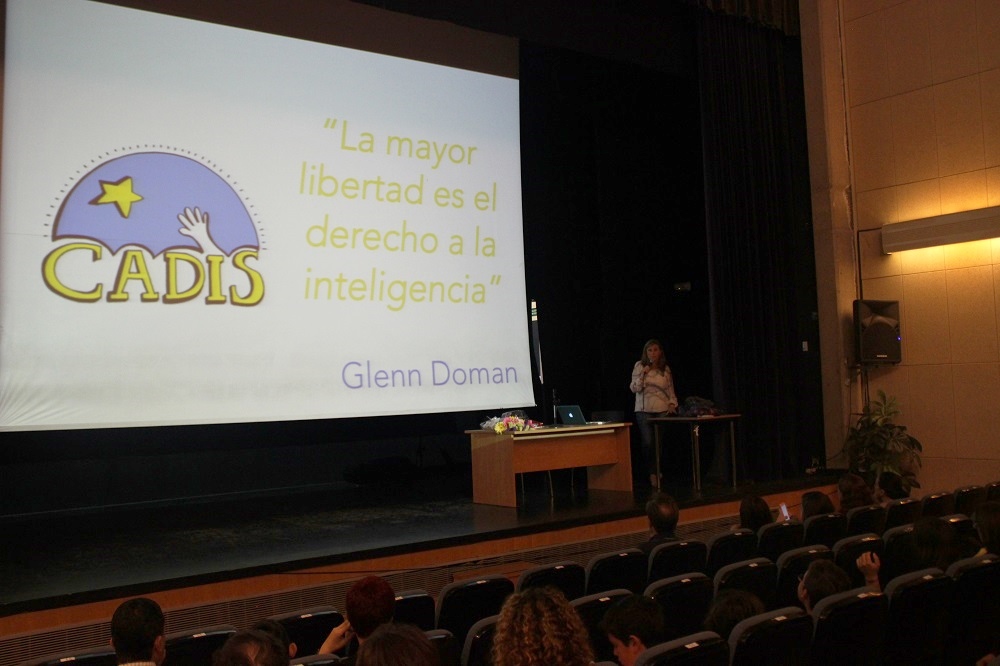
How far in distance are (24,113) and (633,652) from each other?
483 cm

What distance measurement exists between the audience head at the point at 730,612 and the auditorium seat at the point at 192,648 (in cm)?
146

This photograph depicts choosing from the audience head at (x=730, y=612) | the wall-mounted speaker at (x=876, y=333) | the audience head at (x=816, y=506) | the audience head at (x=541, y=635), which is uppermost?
the wall-mounted speaker at (x=876, y=333)

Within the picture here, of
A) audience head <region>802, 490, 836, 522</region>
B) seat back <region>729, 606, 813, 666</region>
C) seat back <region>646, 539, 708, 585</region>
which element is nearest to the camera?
seat back <region>729, 606, 813, 666</region>

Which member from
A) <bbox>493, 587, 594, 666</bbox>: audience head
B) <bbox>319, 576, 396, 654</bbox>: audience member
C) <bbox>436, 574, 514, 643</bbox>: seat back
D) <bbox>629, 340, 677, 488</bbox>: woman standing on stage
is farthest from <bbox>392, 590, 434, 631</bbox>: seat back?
<bbox>629, 340, 677, 488</bbox>: woman standing on stage

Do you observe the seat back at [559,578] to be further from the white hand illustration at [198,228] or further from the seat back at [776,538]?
the white hand illustration at [198,228]

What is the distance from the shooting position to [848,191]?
876 cm

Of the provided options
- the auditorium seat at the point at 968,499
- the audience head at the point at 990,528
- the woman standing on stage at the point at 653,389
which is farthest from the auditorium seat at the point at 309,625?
the woman standing on stage at the point at 653,389

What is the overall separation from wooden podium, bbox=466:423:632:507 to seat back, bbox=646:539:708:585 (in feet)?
8.48

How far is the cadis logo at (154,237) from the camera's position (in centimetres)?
541

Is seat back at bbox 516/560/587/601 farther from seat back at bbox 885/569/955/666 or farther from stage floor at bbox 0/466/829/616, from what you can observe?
stage floor at bbox 0/466/829/616

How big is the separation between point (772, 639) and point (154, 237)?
456 centimetres

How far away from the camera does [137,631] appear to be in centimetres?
248

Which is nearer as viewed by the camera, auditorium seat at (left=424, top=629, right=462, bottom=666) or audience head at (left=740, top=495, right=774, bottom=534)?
auditorium seat at (left=424, top=629, right=462, bottom=666)

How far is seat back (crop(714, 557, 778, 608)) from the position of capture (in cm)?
328
